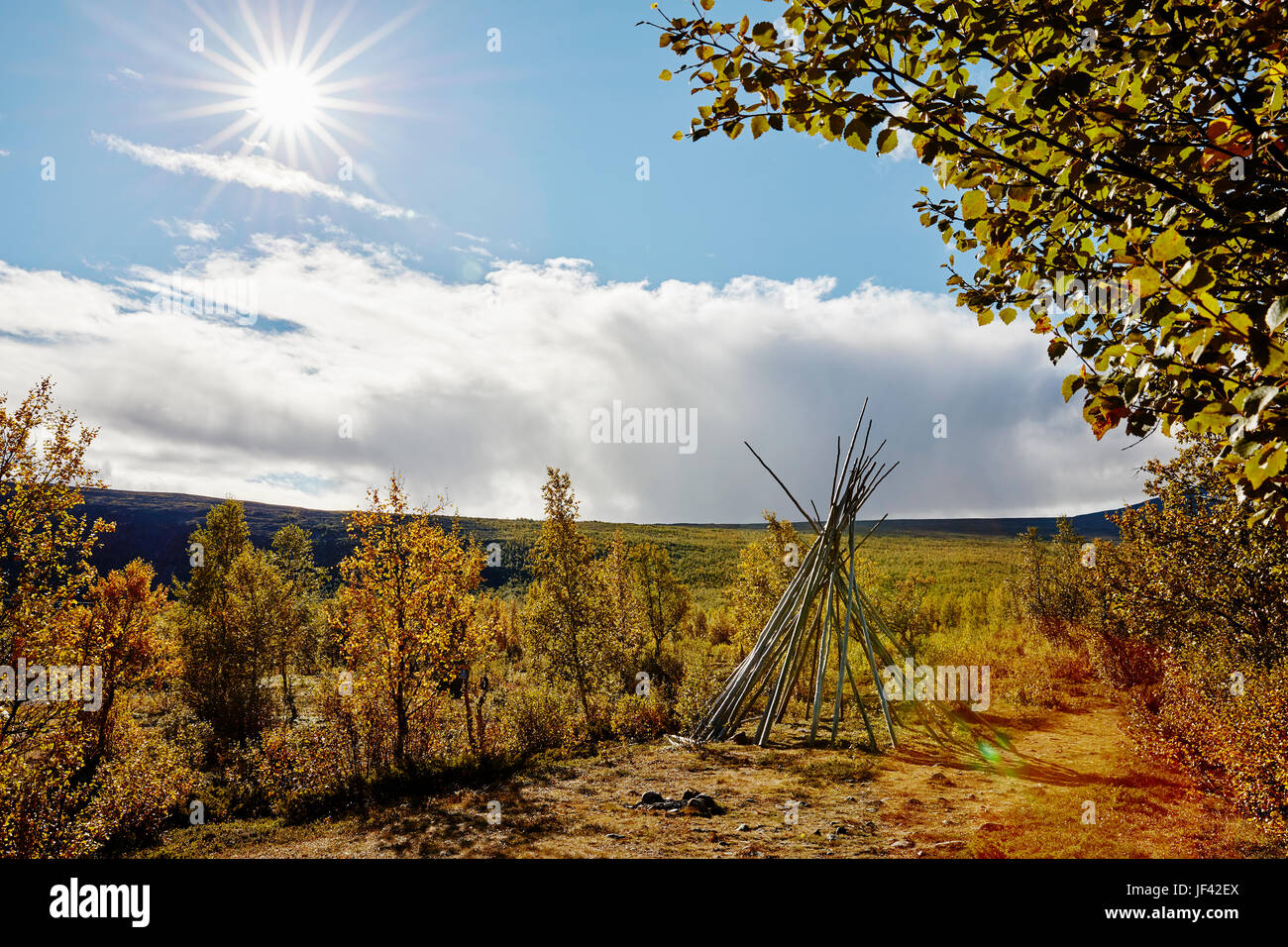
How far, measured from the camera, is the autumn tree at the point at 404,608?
1562 cm

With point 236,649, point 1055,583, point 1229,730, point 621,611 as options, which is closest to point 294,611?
point 236,649

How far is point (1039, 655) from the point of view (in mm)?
17953

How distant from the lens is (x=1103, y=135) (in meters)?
2.19

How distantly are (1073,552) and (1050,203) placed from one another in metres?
30.4

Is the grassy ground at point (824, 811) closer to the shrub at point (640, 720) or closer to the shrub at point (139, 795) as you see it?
the shrub at point (139, 795)

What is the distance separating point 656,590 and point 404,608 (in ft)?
53.9

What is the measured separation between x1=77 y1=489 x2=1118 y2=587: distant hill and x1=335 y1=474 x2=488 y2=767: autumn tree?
60999mm

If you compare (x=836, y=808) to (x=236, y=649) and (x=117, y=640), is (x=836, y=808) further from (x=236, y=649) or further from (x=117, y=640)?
(x=236, y=649)

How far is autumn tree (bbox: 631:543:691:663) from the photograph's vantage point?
2955 cm

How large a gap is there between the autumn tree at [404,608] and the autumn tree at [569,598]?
2.27 metres

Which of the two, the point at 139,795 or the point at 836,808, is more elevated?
the point at 836,808

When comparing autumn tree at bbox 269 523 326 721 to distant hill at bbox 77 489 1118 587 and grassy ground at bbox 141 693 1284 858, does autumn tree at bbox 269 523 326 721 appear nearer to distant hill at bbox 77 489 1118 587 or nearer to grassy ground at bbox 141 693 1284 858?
grassy ground at bbox 141 693 1284 858
